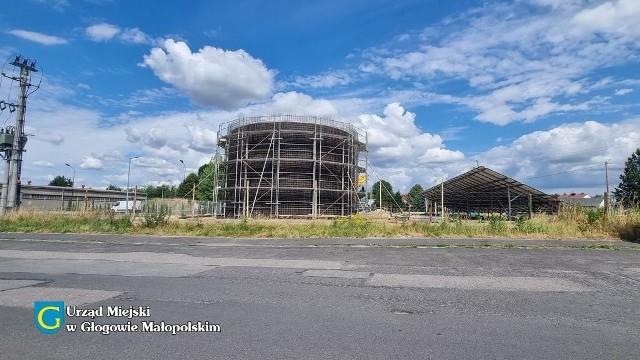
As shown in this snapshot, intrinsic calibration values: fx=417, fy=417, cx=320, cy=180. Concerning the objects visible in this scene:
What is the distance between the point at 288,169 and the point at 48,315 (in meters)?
36.6

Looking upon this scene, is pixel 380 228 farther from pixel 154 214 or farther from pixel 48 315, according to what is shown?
pixel 48 315

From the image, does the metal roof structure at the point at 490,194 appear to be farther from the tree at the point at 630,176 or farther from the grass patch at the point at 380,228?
the tree at the point at 630,176

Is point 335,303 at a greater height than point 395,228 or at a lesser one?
lesser

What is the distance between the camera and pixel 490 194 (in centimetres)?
4194

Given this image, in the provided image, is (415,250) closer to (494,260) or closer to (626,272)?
(494,260)

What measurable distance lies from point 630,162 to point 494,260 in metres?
77.2

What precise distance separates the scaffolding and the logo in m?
32.3

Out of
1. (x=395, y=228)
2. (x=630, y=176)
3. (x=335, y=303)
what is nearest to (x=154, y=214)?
(x=395, y=228)

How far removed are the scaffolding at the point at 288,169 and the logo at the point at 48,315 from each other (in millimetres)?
32263

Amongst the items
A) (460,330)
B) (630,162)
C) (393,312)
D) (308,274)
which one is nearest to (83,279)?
(308,274)

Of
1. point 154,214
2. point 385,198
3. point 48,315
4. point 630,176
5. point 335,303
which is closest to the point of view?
point 48,315

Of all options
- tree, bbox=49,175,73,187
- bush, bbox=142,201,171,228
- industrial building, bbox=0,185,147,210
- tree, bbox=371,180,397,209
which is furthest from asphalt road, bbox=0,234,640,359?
tree, bbox=49,175,73,187

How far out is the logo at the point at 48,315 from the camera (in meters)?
5.02

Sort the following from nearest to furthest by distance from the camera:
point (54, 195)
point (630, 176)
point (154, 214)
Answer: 1. point (154, 214)
2. point (630, 176)
3. point (54, 195)
